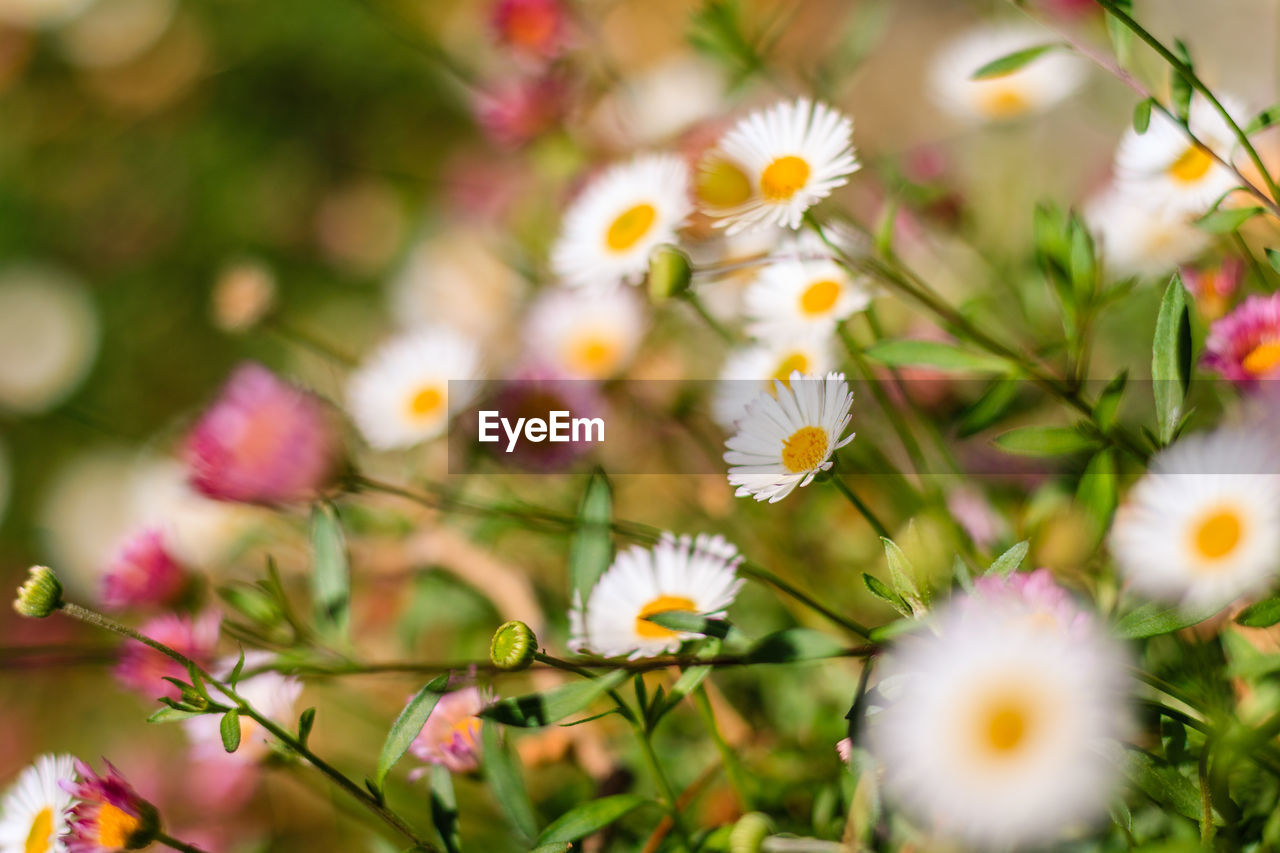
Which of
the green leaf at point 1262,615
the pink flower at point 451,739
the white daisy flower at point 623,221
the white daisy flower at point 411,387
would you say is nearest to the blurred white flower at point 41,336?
the white daisy flower at point 411,387

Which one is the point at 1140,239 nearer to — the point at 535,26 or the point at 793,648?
the point at 793,648

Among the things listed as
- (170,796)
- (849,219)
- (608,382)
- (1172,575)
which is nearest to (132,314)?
(170,796)

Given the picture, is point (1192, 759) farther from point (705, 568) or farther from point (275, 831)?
point (275, 831)

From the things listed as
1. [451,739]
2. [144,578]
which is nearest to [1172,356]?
[451,739]

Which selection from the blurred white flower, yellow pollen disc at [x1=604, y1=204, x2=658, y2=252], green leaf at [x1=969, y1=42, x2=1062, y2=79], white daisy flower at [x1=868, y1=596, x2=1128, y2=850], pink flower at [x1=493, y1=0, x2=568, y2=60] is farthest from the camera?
the blurred white flower

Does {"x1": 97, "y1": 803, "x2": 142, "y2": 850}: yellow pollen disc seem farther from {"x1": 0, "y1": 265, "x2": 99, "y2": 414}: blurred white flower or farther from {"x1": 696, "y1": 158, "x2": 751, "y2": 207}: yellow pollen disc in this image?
{"x1": 0, "y1": 265, "x2": 99, "y2": 414}: blurred white flower

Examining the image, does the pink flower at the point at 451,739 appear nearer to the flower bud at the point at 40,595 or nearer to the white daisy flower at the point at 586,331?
the flower bud at the point at 40,595

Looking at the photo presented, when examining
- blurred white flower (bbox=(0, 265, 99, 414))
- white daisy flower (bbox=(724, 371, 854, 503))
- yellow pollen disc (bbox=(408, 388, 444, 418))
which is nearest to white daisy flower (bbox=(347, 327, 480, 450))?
yellow pollen disc (bbox=(408, 388, 444, 418))
